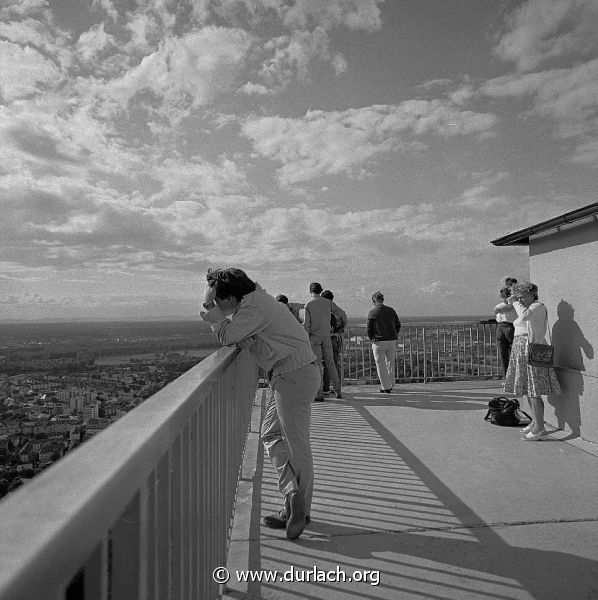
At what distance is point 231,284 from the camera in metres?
3.54

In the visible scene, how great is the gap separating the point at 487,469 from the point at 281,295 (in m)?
4.99

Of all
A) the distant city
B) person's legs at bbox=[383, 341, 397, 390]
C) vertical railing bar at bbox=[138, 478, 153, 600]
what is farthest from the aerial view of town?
person's legs at bbox=[383, 341, 397, 390]

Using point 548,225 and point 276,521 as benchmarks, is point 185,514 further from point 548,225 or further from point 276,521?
point 548,225

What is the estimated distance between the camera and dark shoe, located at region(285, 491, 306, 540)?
11.5ft

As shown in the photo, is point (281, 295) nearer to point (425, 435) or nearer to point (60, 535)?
point (425, 435)

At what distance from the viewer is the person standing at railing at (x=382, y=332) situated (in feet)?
32.1

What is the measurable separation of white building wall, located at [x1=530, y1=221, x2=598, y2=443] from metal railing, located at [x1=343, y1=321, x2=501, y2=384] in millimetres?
4927

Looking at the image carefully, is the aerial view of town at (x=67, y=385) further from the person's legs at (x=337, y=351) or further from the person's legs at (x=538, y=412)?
the person's legs at (x=538, y=412)

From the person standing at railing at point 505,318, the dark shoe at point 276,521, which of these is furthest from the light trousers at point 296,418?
the person standing at railing at point 505,318

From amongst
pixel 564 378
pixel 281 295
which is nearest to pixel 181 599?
pixel 564 378

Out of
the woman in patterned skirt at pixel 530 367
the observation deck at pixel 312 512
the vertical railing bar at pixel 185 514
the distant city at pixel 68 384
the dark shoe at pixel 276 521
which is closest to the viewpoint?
the observation deck at pixel 312 512

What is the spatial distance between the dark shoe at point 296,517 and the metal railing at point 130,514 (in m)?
0.87

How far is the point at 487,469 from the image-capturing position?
4930mm

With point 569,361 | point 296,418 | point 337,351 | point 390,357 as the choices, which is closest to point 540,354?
point 569,361
